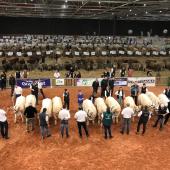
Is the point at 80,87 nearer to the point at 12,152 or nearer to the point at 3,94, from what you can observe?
the point at 3,94

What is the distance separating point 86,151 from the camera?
14.8 meters

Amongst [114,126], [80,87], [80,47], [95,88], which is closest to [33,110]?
[114,126]

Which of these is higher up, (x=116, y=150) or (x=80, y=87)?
(x=80, y=87)

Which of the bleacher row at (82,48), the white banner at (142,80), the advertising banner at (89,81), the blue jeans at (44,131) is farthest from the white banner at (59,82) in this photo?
the bleacher row at (82,48)

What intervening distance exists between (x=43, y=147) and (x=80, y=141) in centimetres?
191

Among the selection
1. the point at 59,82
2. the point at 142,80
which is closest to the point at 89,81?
the point at 59,82

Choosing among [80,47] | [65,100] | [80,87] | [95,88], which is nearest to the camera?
[65,100]

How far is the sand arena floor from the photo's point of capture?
13.6 m

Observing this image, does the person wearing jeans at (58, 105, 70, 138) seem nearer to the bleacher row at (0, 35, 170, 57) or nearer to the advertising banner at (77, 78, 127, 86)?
the advertising banner at (77, 78, 127, 86)

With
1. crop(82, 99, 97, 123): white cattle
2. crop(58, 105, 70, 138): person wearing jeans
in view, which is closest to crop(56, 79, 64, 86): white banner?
crop(82, 99, 97, 123): white cattle

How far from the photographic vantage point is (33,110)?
16188 mm

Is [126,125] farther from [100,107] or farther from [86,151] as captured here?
[86,151]

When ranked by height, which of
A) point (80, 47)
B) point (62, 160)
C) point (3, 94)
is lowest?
point (62, 160)

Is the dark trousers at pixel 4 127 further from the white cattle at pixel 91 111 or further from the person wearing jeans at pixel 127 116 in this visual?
the person wearing jeans at pixel 127 116
